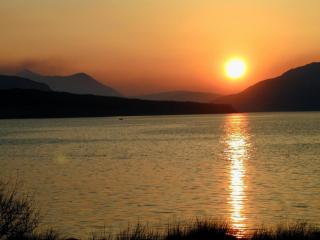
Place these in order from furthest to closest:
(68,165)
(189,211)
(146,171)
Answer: (68,165)
(146,171)
(189,211)

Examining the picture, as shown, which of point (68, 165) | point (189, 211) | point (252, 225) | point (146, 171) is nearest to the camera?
point (252, 225)

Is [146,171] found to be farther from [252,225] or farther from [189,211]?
[252,225]

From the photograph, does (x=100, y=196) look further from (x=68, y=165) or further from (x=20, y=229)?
(x=68, y=165)

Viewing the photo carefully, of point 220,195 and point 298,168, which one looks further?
point 298,168

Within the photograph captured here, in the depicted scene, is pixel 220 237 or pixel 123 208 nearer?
pixel 220 237

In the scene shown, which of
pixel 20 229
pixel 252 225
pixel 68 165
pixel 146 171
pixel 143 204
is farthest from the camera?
pixel 68 165

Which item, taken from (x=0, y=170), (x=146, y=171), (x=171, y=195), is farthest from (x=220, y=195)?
(x=0, y=170)

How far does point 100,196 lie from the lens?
34.9m

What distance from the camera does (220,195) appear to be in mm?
34781

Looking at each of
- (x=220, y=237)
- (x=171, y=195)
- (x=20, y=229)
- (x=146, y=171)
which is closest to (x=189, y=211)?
(x=171, y=195)

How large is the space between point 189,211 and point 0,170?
2754 cm

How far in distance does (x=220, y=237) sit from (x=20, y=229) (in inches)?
234

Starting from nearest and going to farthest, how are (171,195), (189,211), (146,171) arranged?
1. (189,211)
2. (171,195)
3. (146,171)

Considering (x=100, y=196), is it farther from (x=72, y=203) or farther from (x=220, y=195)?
(x=220, y=195)
